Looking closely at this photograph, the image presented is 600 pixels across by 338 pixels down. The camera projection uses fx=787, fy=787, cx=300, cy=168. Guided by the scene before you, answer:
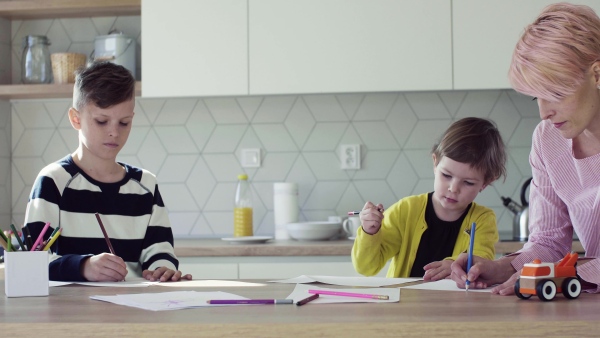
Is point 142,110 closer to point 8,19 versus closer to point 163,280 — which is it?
point 8,19

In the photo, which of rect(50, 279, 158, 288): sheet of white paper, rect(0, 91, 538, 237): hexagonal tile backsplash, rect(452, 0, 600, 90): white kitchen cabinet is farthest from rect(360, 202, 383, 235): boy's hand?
rect(0, 91, 538, 237): hexagonal tile backsplash

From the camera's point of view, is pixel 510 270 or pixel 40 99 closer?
pixel 510 270

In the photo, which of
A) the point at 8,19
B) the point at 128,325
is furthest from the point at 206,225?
the point at 128,325

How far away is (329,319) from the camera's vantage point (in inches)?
47.6

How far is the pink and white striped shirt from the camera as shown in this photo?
5.74ft

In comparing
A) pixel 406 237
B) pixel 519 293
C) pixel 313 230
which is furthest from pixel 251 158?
pixel 519 293

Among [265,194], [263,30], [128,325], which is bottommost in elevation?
[128,325]

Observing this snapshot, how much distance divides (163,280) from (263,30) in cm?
171

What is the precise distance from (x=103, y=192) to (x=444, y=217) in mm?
981

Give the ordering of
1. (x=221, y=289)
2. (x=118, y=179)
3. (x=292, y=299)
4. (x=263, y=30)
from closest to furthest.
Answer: (x=292, y=299) → (x=221, y=289) → (x=118, y=179) → (x=263, y=30)

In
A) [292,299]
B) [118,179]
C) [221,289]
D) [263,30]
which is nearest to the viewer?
[292,299]

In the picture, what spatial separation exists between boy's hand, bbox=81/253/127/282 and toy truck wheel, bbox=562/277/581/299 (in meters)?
0.97

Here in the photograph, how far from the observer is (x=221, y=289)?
1644 mm

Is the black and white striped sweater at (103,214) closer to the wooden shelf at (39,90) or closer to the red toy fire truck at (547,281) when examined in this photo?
the red toy fire truck at (547,281)
